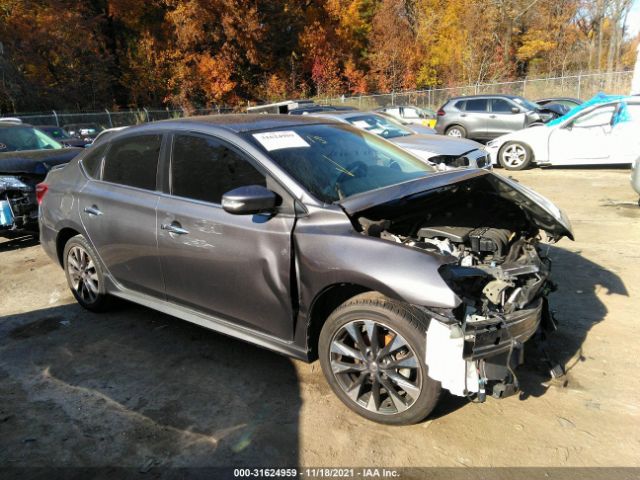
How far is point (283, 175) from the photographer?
3.15m

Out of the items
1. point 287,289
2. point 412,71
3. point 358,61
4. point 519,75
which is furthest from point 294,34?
point 287,289

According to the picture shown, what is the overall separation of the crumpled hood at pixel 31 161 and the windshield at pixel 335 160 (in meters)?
4.86

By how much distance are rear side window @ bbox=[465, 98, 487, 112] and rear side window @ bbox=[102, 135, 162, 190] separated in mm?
13913

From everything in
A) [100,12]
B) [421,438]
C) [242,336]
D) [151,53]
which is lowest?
[421,438]

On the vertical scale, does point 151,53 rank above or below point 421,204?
above

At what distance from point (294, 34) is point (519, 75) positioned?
18695mm

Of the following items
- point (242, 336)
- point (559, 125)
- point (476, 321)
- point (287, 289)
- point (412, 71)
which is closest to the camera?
point (476, 321)

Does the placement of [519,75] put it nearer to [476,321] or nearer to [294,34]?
[294,34]

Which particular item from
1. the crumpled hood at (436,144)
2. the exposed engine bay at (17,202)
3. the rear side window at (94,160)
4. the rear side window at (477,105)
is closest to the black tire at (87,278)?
the rear side window at (94,160)

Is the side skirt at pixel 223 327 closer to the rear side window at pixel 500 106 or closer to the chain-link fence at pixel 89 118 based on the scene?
the rear side window at pixel 500 106

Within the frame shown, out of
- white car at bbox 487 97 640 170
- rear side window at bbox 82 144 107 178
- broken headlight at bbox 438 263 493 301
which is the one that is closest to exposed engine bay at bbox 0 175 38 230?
rear side window at bbox 82 144 107 178

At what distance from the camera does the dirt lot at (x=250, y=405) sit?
107 inches

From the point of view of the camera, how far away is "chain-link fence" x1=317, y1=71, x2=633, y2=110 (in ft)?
87.6

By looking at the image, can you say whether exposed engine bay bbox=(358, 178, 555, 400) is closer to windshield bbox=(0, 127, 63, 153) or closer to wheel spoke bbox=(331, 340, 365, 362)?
wheel spoke bbox=(331, 340, 365, 362)
